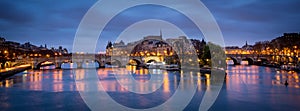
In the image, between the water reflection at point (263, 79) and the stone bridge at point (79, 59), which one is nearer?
the water reflection at point (263, 79)

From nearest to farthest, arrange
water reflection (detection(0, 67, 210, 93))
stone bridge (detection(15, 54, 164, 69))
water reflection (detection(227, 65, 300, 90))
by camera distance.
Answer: water reflection (detection(0, 67, 210, 93)) → water reflection (detection(227, 65, 300, 90)) → stone bridge (detection(15, 54, 164, 69))

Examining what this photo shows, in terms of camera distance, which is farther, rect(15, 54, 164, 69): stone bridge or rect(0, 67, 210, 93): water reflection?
rect(15, 54, 164, 69): stone bridge

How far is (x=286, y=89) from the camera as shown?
1895 cm

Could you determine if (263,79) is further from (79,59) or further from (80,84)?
(79,59)

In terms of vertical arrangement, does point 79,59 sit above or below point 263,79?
above

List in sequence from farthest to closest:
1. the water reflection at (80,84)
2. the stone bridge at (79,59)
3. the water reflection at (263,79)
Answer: the stone bridge at (79,59) → the water reflection at (263,79) → the water reflection at (80,84)

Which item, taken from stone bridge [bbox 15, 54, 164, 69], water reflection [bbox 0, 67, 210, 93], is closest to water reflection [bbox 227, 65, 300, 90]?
water reflection [bbox 0, 67, 210, 93]

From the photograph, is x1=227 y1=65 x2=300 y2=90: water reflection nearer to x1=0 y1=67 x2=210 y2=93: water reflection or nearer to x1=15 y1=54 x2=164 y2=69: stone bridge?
x1=0 y1=67 x2=210 y2=93: water reflection

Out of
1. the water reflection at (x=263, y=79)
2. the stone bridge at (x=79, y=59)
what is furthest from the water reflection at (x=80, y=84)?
the stone bridge at (x=79, y=59)

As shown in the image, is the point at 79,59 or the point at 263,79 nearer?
the point at 263,79

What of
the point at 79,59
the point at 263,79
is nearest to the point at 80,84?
the point at 263,79

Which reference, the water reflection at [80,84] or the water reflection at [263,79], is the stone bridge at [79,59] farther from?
the water reflection at [263,79]

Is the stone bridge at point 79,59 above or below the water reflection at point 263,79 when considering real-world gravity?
above

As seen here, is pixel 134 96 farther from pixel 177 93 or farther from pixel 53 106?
pixel 53 106
